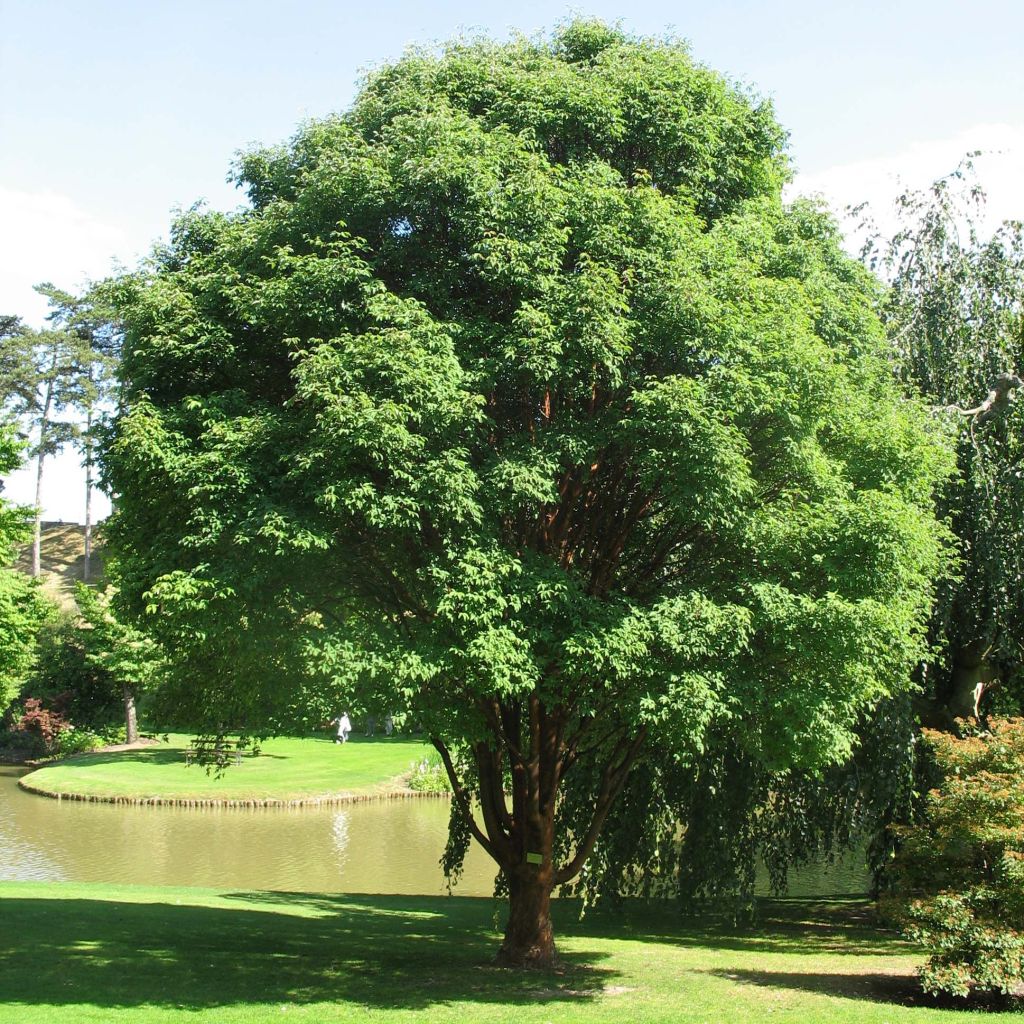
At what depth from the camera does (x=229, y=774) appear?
36094mm

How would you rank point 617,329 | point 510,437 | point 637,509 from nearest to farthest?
1. point 617,329
2. point 510,437
3. point 637,509

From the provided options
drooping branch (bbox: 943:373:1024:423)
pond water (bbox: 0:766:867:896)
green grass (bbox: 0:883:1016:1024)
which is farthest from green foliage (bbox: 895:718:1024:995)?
pond water (bbox: 0:766:867:896)

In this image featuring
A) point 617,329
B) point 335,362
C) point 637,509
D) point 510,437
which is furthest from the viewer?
point 637,509

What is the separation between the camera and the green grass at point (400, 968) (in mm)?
10461

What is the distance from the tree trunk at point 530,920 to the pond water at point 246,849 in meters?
10.2

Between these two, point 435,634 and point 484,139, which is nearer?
point 435,634

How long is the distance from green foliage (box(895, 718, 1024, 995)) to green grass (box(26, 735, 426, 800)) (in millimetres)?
24265

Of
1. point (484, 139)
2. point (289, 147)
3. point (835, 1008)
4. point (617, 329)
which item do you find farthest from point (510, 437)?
point (835, 1008)

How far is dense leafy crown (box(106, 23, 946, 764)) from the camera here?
33.0 ft

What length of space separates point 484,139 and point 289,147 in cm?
356

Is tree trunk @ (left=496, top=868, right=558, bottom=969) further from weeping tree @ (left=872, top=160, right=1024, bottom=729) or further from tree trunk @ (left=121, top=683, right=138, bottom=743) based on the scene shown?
tree trunk @ (left=121, top=683, right=138, bottom=743)

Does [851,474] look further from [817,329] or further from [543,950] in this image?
[543,950]

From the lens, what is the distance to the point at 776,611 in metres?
10.4

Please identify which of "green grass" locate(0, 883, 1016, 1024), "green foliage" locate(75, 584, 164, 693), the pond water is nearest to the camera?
"green grass" locate(0, 883, 1016, 1024)
